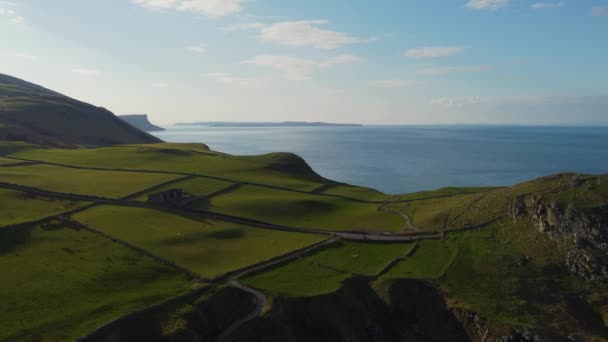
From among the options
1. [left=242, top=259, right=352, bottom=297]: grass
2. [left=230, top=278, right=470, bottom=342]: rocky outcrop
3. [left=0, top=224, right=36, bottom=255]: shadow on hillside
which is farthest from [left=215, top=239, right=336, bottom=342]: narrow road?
[left=0, top=224, right=36, bottom=255]: shadow on hillside

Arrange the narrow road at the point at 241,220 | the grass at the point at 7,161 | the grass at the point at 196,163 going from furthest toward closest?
the grass at the point at 196,163 < the grass at the point at 7,161 < the narrow road at the point at 241,220

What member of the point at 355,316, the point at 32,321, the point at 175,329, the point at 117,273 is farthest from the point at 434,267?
the point at 32,321

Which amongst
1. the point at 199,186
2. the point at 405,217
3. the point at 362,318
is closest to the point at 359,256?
the point at 362,318

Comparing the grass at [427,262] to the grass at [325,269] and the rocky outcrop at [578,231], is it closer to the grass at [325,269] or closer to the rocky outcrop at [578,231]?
the grass at [325,269]

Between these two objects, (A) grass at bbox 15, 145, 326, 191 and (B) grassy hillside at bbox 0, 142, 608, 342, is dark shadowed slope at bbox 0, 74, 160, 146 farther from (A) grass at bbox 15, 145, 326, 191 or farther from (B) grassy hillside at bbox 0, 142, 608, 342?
(B) grassy hillside at bbox 0, 142, 608, 342

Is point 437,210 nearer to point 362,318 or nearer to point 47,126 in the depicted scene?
point 362,318

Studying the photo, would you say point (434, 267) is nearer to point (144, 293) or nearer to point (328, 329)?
point (328, 329)

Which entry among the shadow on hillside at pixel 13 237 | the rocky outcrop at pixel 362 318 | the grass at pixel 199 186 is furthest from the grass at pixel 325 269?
the grass at pixel 199 186
